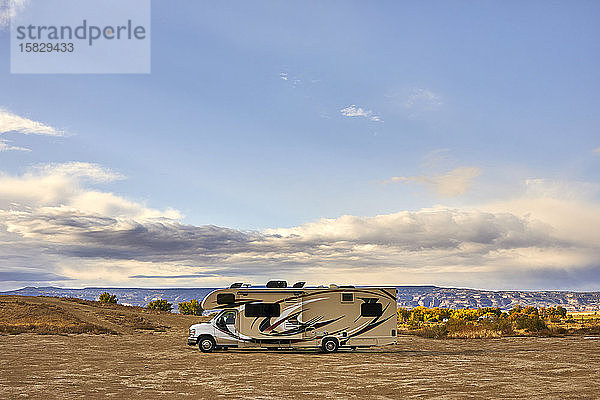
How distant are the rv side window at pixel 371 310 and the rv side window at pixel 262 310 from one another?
3.55m

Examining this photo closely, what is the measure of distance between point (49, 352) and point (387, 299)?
13927 millimetres

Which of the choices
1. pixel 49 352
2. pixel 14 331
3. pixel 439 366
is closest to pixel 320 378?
pixel 439 366

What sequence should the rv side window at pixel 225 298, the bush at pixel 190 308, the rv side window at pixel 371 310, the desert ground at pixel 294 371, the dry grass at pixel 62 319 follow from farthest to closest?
the bush at pixel 190 308
the dry grass at pixel 62 319
the rv side window at pixel 371 310
the rv side window at pixel 225 298
the desert ground at pixel 294 371

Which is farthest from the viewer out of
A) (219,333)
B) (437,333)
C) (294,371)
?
(437,333)

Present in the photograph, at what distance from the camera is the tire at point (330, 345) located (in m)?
23.8

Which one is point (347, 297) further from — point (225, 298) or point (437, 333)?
point (437, 333)

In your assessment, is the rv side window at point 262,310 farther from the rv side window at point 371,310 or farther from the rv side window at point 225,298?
the rv side window at point 371,310

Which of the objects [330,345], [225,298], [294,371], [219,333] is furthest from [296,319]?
[294,371]

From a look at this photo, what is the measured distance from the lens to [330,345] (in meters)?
23.8

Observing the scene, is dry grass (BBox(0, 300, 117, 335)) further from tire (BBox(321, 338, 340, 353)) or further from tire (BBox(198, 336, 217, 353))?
tire (BBox(321, 338, 340, 353))

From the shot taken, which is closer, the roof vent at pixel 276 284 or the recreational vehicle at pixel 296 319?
the recreational vehicle at pixel 296 319

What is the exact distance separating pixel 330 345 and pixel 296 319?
5.97ft

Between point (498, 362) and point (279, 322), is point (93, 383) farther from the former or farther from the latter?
point (498, 362)

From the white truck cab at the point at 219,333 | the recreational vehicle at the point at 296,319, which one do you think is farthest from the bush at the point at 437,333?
the white truck cab at the point at 219,333
